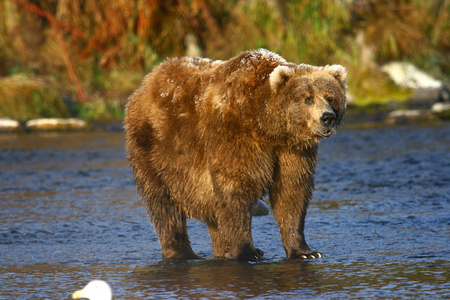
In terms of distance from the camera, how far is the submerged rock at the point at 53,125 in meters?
16.6

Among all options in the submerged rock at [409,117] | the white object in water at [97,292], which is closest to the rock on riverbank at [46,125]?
the submerged rock at [409,117]

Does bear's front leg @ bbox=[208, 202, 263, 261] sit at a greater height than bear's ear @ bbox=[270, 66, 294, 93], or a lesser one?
lesser

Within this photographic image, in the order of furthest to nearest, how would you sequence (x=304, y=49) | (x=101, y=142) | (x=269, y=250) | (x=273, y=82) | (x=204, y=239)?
1. (x=304, y=49)
2. (x=101, y=142)
3. (x=204, y=239)
4. (x=269, y=250)
5. (x=273, y=82)

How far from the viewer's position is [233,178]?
551 cm

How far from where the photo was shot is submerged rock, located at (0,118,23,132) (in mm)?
16375

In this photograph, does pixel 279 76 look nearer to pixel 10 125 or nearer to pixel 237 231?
pixel 237 231

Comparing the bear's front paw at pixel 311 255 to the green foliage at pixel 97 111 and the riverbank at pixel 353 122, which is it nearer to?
the riverbank at pixel 353 122

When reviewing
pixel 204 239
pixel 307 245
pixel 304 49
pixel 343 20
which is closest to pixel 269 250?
pixel 307 245

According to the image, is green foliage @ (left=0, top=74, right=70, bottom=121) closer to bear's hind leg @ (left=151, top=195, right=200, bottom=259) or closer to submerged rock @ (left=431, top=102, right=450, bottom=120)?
submerged rock @ (left=431, top=102, right=450, bottom=120)

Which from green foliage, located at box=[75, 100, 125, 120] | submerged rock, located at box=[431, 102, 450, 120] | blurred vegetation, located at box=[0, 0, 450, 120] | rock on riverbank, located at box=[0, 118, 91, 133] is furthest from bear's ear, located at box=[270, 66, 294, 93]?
green foliage, located at box=[75, 100, 125, 120]

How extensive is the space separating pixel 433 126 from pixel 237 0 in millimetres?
7959

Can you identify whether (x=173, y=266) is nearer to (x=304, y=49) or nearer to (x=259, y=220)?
(x=259, y=220)

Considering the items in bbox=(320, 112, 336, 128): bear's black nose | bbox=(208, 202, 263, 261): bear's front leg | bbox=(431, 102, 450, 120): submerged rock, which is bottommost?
bbox=(208, 202, 263, 261): bear's front leg

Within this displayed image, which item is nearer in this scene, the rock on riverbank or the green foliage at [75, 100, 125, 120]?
the rock on riverbank
